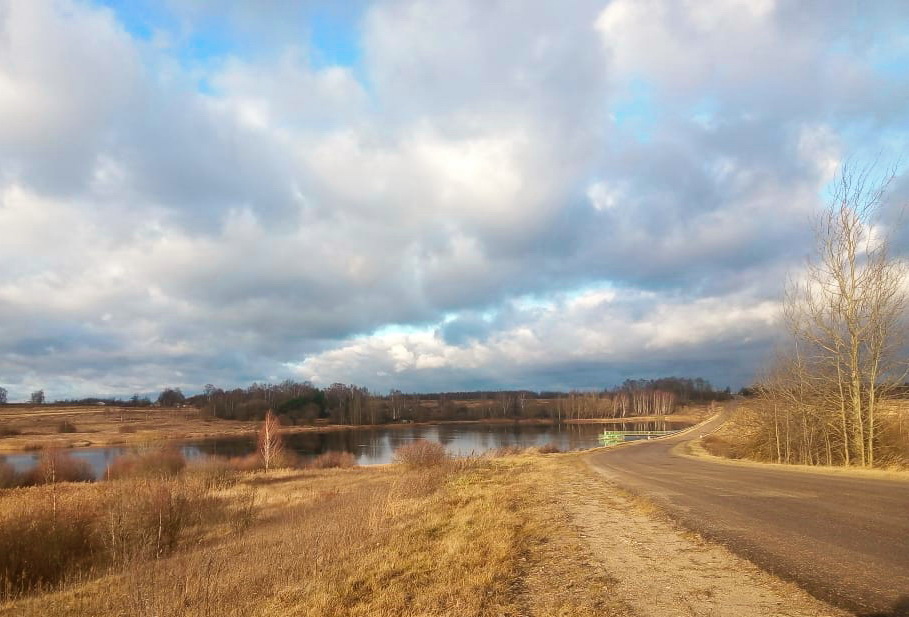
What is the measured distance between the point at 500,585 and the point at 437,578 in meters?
1.09

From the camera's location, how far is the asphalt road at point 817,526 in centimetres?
673

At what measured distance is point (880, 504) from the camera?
12344 millimetres

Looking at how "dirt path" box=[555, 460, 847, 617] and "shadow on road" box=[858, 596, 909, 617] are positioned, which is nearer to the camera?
"shadow on road" box=[858, 596, 909, 617]

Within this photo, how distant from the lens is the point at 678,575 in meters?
7.68

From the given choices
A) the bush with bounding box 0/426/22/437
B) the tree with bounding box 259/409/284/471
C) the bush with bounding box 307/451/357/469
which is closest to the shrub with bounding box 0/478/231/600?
the tree with bounding box 259/409/284/471

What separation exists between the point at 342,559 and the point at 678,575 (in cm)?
581

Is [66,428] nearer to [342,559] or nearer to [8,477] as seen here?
[8,477]

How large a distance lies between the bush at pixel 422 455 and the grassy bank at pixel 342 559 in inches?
395

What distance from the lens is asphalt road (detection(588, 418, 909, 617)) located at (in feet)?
22.1

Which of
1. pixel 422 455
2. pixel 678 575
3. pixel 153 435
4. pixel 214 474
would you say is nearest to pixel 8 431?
pixel 153 435

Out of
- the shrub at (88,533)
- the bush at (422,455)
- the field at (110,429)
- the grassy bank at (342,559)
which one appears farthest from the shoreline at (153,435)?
the grassy bank at (342,559)

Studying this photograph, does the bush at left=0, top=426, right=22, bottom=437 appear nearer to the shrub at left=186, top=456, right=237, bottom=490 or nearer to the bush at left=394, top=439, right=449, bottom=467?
the shrub at left=186, top=456, right=237, bottom=490

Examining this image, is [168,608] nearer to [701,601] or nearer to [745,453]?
[701,601]

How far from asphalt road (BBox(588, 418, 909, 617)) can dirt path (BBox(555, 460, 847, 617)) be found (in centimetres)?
36
